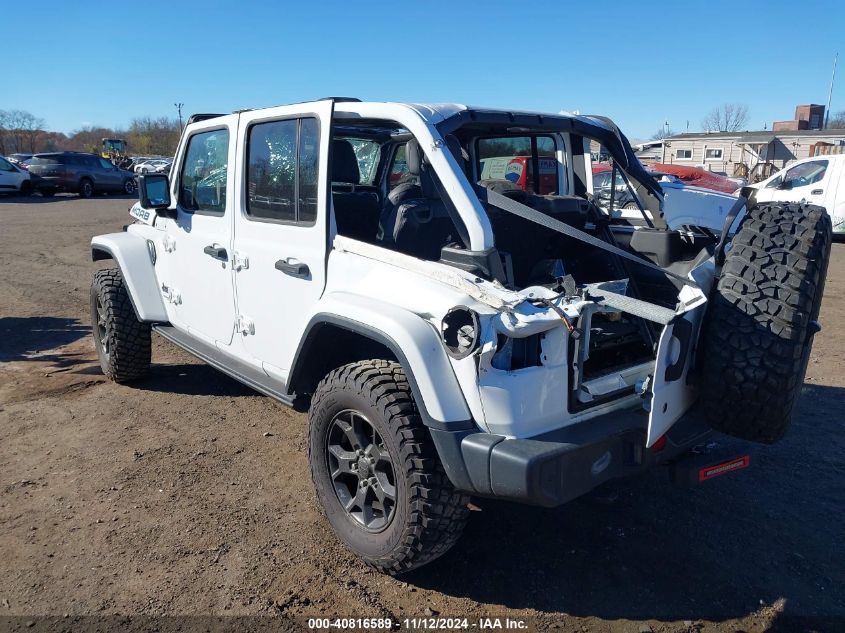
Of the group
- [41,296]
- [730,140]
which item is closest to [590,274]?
[41,296]

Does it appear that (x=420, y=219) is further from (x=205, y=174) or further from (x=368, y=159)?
(x=205, y=174)

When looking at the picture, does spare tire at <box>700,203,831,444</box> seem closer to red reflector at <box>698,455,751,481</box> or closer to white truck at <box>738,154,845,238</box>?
red reflector at <box>698,455,751,481</box>

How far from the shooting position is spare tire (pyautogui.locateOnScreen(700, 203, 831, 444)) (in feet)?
8.48

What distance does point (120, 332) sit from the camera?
5113 millimetres

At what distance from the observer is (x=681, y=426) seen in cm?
298

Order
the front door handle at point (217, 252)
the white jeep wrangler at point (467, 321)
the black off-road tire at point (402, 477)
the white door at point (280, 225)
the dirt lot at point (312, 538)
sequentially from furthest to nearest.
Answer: the front door handle at point (217, 252) → the white door at point (280, 225) → the dirt lot at point (312, 538) → the black off-road tire at point (402, 477) → the white jeep wrangler at point (467, 321)

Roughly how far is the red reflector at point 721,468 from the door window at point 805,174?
45.5 ft

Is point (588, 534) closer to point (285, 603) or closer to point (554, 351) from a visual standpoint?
point (554, 351)

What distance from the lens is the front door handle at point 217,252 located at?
3980 mm

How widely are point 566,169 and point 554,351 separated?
2546 mm

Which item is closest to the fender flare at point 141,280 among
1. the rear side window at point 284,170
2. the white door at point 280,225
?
the white door at point 280,225

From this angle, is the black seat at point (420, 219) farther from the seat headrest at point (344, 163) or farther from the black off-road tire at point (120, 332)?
the black off-road tire at point (120, 332)

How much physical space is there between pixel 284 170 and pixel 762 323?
2.46 meters

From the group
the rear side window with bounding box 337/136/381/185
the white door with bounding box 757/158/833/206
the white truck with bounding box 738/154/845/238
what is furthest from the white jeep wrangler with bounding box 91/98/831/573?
the white door with bounding box 757/158/833/206
